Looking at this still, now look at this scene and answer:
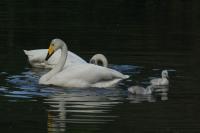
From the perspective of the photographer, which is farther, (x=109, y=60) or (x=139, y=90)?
(x=109, y=60)

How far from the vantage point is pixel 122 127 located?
1074 cm

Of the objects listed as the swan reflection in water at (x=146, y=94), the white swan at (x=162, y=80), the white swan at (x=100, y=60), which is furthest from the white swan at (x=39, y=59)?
the swan reflection in water at (x=146, y=94)

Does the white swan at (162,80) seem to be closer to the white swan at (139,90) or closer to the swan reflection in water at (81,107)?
the white swan at (139,90)

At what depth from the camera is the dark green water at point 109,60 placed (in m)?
11.2

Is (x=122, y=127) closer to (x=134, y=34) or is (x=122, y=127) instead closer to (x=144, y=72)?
(x=144, y=72)

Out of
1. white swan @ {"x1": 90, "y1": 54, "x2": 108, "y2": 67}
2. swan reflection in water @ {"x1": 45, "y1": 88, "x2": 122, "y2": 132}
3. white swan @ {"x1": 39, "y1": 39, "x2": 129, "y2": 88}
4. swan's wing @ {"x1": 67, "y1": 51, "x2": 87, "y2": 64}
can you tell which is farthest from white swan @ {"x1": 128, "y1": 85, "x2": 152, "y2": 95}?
swan's wing @ {"x1": 67, "y1": 51, "x2": 87, "y2": 64}

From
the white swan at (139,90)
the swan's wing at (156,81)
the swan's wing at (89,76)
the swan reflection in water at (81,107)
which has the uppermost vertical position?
the swan's wing at (89,76)

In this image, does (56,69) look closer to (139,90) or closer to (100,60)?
(100,60)

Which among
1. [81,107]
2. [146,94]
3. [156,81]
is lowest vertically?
[81,107]

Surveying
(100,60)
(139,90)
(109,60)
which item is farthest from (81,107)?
(109,60)

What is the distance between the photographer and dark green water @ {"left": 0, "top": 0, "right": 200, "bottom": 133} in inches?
442

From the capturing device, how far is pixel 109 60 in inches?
688

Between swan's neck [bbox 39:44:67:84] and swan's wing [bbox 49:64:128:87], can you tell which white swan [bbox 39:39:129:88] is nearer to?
swan's wing [bbox 49:64:128:87]

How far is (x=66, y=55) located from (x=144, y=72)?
1472 mm
